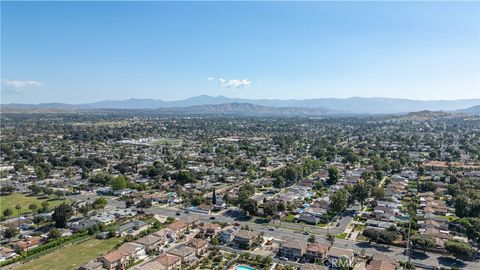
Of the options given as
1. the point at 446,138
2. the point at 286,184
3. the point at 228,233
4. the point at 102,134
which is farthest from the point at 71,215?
the point at 446,138

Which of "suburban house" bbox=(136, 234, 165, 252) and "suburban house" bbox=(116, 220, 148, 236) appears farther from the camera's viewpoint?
"suburban house" bbox=(116, 220, 148, 236)

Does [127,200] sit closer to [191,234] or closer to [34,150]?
[191,234]

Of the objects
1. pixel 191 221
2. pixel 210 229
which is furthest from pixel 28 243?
pixel 210 229

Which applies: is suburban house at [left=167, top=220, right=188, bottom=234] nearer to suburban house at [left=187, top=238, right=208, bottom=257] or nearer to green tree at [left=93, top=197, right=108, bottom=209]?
suburban house at [left=187, top=238, right=208, bottom=257]

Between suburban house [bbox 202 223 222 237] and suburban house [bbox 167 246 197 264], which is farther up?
suburban house [bbox 167 246 197 264]

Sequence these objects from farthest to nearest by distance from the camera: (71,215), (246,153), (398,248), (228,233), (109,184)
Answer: (246,153) → (109,184) → (71,215) → (228,233) → (398,248)

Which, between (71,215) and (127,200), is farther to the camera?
(127,200)

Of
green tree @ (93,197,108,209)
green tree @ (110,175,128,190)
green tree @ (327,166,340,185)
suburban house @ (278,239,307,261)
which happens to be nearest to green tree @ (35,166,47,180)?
green tree @ (110,175,128,190)
